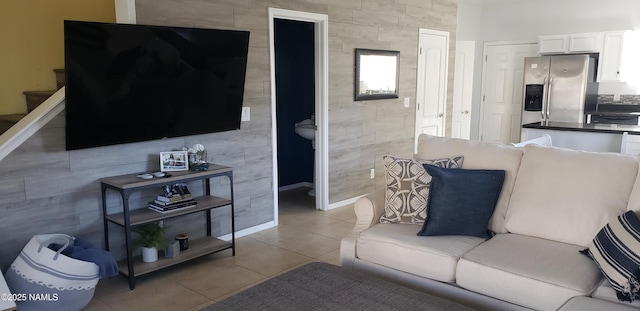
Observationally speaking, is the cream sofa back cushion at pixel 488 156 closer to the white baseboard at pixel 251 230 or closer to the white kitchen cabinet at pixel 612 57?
the white baseboard at pixel 251 230

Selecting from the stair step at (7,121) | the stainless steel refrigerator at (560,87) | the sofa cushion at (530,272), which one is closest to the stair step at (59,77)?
the stair step at (7,121)

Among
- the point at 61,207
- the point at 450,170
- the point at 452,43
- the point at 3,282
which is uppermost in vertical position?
the point at 452,43

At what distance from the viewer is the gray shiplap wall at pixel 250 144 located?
2975mm

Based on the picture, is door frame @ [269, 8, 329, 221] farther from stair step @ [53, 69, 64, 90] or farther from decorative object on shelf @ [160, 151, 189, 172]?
stair step @ [53, 69, 64, 90]

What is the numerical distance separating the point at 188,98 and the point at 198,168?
533mm

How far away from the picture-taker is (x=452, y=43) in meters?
6.57

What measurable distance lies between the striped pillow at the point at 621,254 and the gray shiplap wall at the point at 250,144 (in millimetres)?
2813

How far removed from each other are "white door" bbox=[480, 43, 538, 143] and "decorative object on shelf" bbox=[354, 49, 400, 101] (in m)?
3.43

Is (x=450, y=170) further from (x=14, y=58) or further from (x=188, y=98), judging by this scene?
(x=14, y=58)

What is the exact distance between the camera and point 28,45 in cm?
386

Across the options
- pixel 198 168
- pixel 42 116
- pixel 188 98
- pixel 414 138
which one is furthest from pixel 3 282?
pixel 414 138

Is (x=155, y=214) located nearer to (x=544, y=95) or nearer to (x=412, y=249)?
(x=412, y=249)

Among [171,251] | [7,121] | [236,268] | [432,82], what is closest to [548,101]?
[432,82]

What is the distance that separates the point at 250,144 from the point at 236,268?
1.16m
